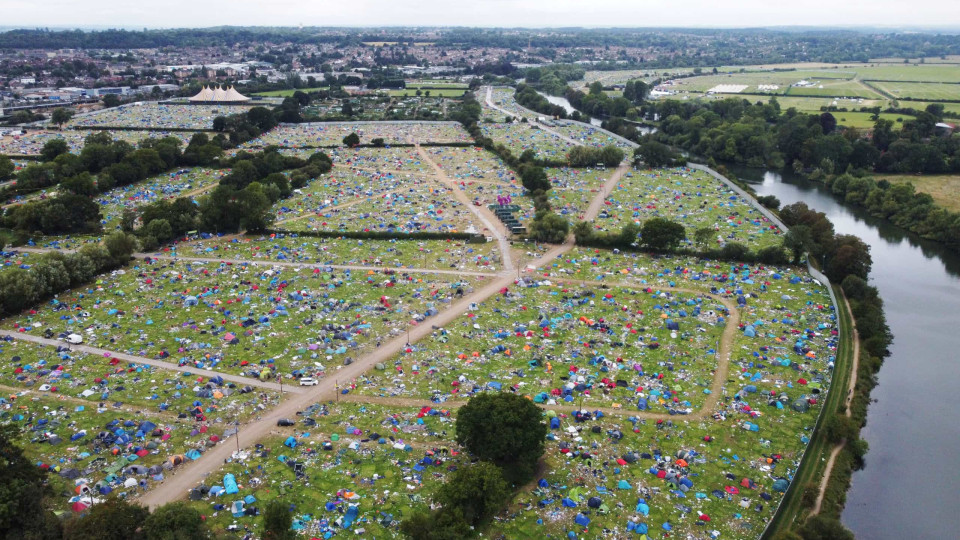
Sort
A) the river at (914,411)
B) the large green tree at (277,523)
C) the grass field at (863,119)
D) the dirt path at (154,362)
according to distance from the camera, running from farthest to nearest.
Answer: the grass field at (863,119) < the dirt path at (154,362) < the river at (914,411) < the large green tree at (277,523)

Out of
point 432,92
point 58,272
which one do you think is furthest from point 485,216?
point 432,92

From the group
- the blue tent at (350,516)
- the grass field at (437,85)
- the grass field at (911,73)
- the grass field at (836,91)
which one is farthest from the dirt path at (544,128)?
the grass field at (911,73)

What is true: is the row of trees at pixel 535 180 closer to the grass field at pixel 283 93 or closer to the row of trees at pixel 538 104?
the row of trees at pixel 538 104

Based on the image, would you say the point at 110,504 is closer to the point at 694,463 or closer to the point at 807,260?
the point at 694,463

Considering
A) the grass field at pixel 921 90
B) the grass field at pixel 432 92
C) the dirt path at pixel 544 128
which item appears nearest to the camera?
the dirt path at pixel 544 128

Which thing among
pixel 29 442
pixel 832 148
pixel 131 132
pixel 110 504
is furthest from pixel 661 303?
pixel 131 132

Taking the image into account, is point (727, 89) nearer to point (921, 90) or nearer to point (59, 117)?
point (921, 90)
